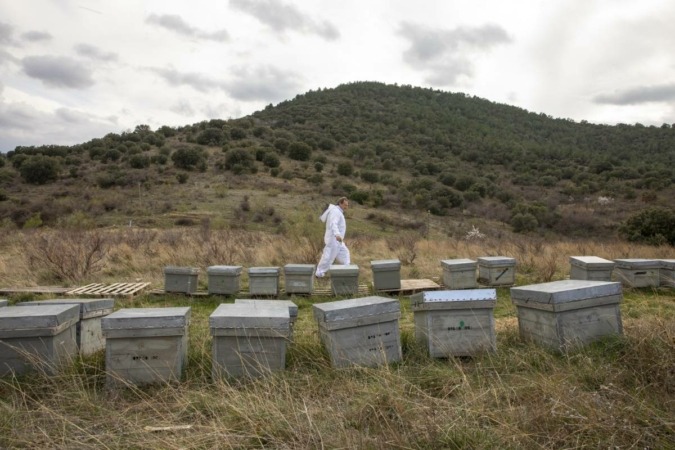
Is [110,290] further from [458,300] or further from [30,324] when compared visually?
[458,300]

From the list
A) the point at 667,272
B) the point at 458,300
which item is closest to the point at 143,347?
the point at 458,300

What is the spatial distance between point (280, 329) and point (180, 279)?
539 cm

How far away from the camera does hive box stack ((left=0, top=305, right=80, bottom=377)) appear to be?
432 centimetres

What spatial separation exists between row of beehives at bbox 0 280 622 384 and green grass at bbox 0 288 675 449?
6.1 inches

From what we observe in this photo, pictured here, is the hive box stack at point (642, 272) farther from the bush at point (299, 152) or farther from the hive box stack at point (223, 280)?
the bush at point (299, 152)

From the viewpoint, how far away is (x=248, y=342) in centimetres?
437

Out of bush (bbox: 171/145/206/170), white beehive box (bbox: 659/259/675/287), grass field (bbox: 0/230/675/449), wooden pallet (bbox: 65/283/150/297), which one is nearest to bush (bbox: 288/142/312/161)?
bush (bbox: 171/145/206/170)

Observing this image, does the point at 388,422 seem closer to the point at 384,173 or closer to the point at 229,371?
the point at 229,371

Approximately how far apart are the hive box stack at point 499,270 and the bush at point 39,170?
108ft

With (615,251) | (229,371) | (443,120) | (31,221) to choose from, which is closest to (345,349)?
(229,371)


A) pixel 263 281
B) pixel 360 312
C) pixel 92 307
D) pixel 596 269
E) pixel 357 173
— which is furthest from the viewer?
pixel 357 173

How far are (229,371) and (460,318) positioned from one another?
2.29m

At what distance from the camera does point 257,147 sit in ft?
137

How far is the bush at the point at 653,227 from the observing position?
64.1 ft
